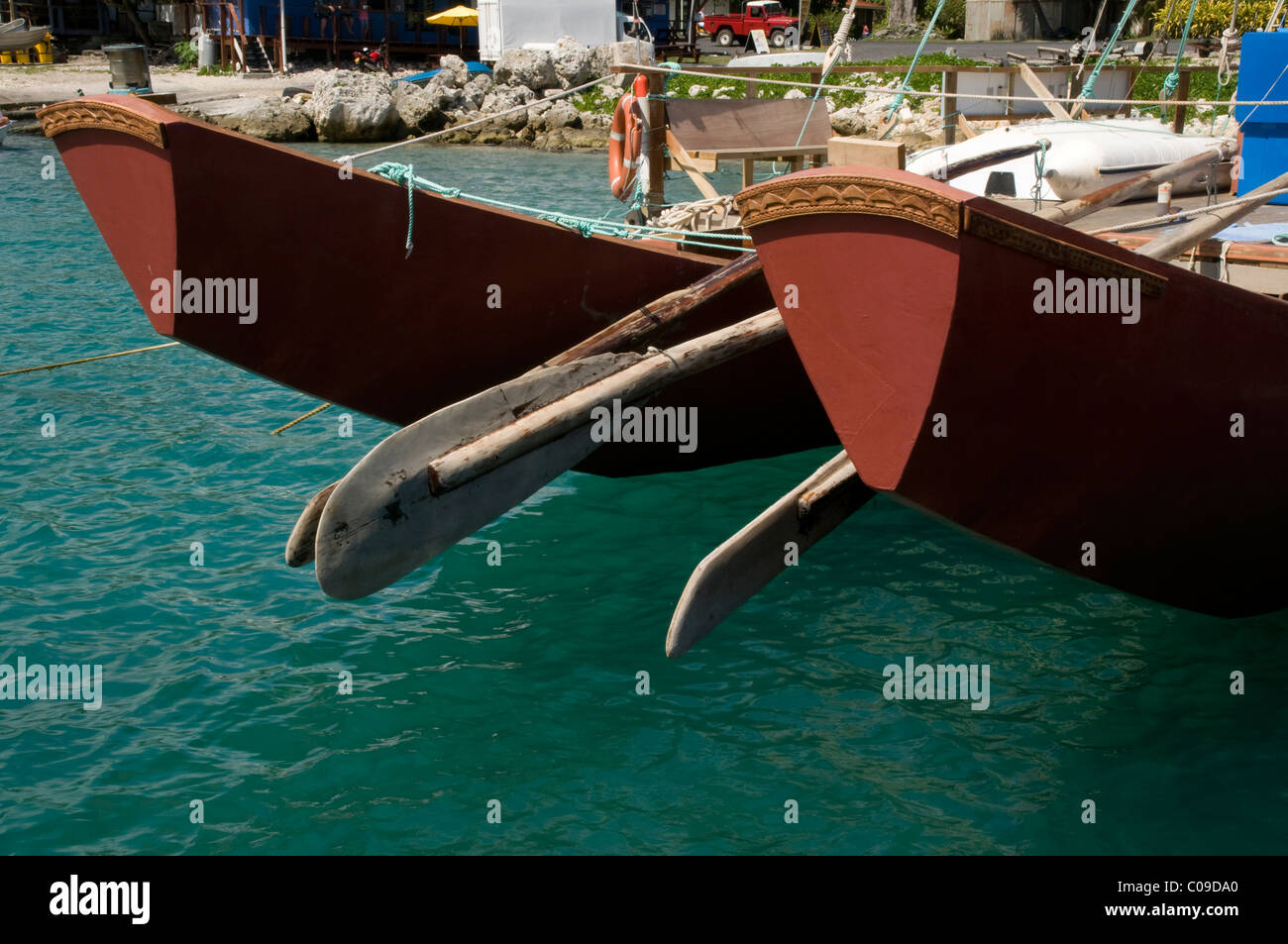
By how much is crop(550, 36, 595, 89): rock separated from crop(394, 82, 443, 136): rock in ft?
13.9

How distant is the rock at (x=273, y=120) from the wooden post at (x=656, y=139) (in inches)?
933

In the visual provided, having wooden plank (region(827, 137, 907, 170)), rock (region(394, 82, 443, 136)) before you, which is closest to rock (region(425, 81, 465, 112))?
rock (region(394, 82, 443, 136))

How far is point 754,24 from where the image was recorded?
4400cm

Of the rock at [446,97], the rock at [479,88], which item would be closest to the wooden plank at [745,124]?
the rock at [446,97]

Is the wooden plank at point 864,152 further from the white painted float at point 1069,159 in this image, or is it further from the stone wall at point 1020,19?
the stone wall at point 1020,19

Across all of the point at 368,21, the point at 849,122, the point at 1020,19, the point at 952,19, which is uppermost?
the point at 952,19

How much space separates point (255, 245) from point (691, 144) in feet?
19.0

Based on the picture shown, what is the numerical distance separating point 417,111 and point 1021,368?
31.6 metres

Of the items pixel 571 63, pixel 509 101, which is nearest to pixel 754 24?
pixel 571 63

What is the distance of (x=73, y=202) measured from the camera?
23.0m

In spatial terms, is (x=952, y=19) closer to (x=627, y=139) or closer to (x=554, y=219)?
(x=627, y=139)

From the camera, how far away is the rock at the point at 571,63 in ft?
119

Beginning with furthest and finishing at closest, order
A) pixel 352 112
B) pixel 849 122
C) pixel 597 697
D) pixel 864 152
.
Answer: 1. pixel 352 112
2. pixel 849 122
3. pixel 864 152
4. pixel 597 697
